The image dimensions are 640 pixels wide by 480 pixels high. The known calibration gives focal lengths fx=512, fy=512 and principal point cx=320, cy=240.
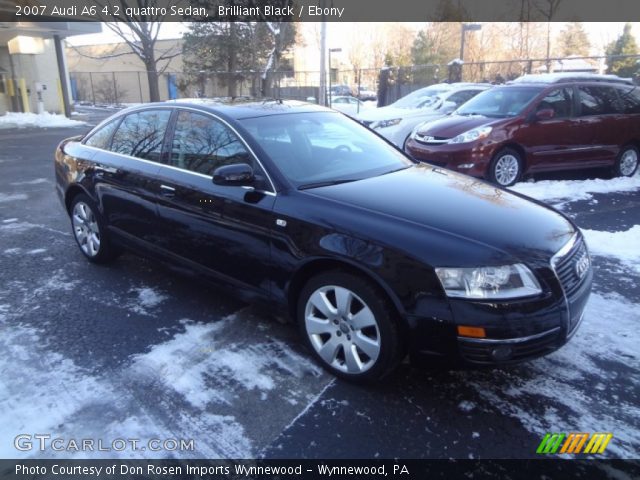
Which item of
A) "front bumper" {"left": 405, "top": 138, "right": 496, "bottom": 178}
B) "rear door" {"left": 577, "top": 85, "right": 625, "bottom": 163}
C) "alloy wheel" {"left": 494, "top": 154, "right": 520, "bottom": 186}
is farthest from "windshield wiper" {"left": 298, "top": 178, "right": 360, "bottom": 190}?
"rear door" {"left": 577, "top": 85, "right": 625, "bottom": 163}

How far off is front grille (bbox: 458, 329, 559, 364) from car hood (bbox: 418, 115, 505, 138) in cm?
557

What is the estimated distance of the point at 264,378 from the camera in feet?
10.2

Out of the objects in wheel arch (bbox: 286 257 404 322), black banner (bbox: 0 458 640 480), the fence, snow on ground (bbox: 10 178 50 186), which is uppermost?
the fence

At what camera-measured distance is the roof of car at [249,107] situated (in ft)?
12.7

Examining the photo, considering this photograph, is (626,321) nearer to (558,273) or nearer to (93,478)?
(558,273)

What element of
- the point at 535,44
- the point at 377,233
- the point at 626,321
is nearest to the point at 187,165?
the point at 377,233

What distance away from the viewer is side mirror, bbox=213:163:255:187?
3273mm

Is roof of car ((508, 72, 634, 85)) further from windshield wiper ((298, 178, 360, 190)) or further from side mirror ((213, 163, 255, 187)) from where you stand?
side mirror ((213, 163, 255, 187))

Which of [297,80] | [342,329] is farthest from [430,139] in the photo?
[297,80]

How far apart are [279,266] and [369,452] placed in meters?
1.24

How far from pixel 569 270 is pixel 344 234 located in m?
1.29

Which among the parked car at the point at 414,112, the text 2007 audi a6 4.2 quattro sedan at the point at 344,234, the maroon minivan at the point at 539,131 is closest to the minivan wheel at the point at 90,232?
the text 2007 audi a6 4.2 quattro sedan at the point at 344,234

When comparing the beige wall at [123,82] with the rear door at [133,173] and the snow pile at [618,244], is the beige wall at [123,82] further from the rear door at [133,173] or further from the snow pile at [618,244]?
the snow pile at [618,244]

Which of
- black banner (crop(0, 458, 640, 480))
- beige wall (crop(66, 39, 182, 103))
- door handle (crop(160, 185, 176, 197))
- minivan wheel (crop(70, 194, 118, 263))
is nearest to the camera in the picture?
black banner (crop(0, 458, 640, 480))
